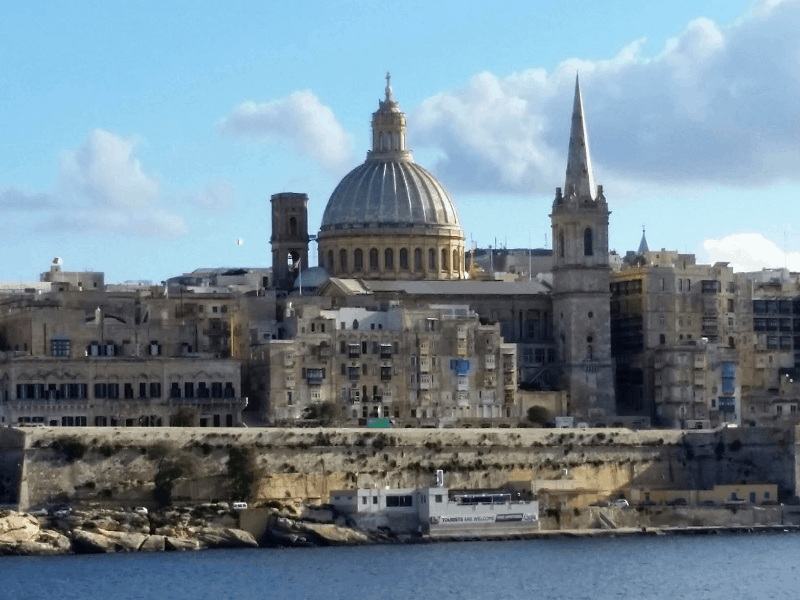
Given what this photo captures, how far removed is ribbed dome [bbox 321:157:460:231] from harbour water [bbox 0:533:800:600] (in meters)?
26.9

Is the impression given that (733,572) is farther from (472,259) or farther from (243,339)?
(472,259)

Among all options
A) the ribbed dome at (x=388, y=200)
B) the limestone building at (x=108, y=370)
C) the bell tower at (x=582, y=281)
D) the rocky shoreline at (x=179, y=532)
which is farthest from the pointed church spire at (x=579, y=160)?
the rocky shoreline at (x=179, y=532)

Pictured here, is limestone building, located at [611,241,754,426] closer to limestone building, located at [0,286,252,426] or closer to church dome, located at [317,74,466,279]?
church dome, located at [317,74,466,279]

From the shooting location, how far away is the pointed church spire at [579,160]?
116250mm

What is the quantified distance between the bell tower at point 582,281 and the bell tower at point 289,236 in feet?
39.6

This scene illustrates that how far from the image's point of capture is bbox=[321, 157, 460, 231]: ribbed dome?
120 m

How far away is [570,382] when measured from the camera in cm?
11456

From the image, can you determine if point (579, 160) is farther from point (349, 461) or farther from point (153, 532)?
point (153, 532)

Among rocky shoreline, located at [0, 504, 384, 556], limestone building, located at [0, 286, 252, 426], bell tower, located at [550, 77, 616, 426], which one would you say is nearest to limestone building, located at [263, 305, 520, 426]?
limestone building, located at [0, 286, 252, 426]

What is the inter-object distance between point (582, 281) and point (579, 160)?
5.07 metres

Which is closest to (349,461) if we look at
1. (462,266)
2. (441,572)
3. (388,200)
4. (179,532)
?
(179,532)

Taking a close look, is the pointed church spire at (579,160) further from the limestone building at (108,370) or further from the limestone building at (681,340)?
the limestone building at (108,370)

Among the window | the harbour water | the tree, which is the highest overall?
the tree

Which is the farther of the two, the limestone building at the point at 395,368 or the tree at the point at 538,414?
the tree at the point at 538,414
